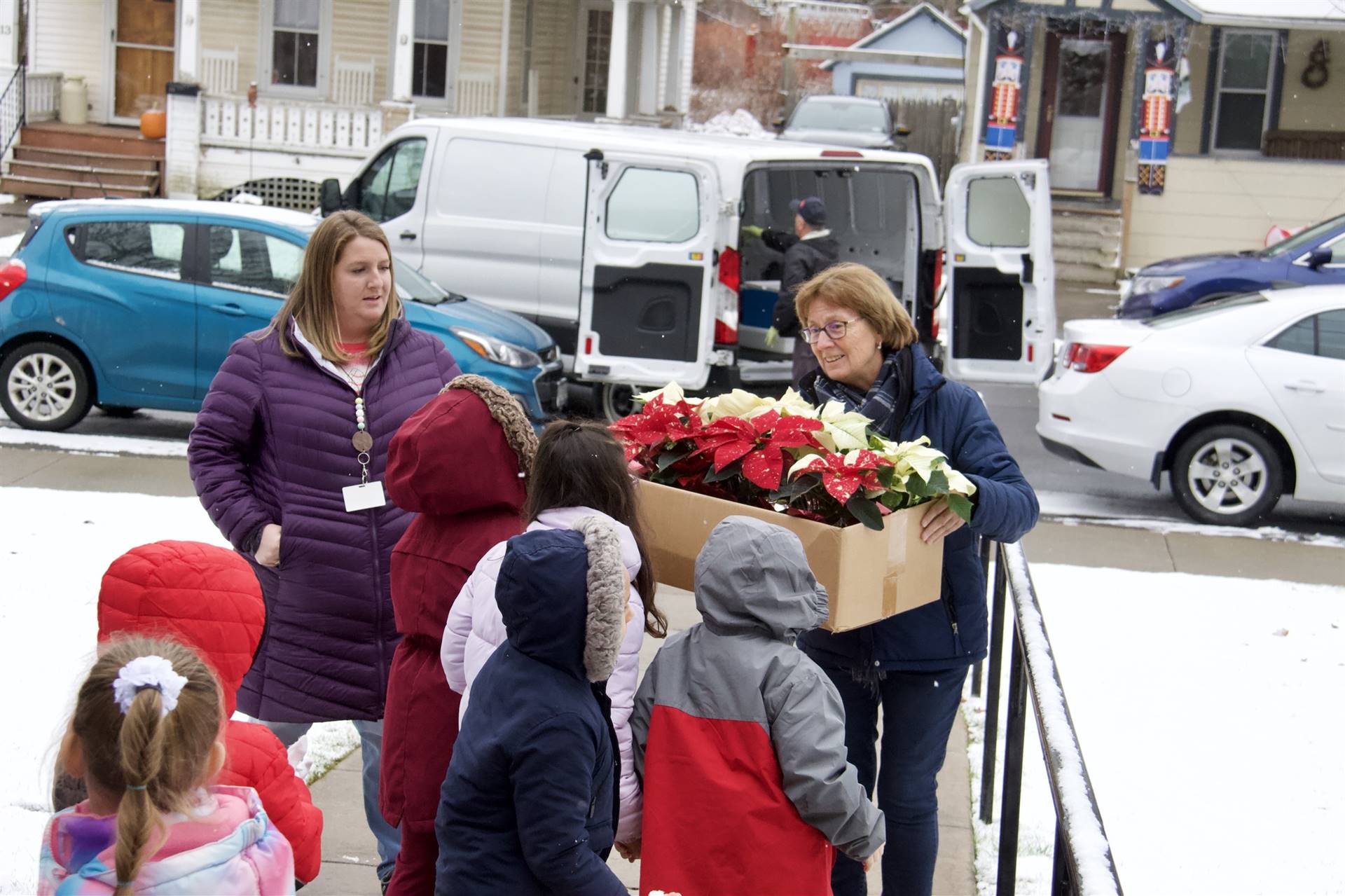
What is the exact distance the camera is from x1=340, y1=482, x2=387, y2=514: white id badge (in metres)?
4.00

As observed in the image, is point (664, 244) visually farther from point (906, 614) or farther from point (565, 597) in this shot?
point (565, 597)

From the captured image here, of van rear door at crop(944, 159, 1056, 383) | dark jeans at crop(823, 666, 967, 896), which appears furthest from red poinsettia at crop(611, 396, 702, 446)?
van rear door at crop(944, 159, 1056, 383)

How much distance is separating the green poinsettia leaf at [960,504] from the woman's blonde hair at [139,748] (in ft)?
6.14

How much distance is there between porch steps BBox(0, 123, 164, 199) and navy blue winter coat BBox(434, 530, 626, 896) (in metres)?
20.3

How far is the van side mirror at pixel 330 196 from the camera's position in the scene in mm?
11461

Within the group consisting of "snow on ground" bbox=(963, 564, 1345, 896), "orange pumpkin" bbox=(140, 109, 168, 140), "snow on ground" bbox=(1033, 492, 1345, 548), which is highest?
"orange pumpkin" bbox=(140, 109, 168, 140)

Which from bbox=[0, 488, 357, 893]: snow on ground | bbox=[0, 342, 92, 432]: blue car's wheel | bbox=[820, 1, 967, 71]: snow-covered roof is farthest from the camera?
bbox=[820, 1, 967, 71]: snow-covered roof

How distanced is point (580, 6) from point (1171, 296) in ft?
53.7

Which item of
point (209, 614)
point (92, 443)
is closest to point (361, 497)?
point (209, 614)

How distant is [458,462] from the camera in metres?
3.48

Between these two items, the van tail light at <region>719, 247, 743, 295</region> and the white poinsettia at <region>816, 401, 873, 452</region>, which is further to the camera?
the van tail light at <region>719, 247, 743, 295</region>

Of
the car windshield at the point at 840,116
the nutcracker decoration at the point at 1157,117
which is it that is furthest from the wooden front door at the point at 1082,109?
the car windshield at the point at 840,116

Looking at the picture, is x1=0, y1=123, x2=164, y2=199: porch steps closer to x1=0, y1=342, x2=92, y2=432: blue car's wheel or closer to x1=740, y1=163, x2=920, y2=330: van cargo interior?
x1=0, y1=342, x2=92, y2=432: blue car's wheel

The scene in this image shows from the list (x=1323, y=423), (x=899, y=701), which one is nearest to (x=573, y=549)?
(x=899, y=701)
